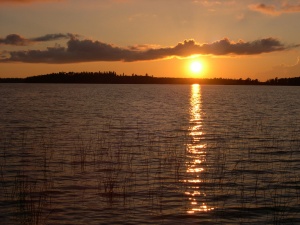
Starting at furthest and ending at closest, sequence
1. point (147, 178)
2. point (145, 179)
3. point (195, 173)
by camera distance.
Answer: point (195, 173) → point (147, 178) → point (145, 179)

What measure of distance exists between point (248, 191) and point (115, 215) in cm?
715

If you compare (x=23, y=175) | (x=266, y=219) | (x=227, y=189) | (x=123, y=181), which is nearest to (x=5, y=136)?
(x=23, y=175)

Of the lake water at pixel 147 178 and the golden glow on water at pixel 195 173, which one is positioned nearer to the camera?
the lake water at pixel 147 178

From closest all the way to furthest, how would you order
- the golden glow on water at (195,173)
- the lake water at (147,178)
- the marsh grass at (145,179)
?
the lake water at (147,178) → the marsh grass at (145,179) → the golden glow on water at (195,173)

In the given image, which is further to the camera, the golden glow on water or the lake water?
the golden glow on water

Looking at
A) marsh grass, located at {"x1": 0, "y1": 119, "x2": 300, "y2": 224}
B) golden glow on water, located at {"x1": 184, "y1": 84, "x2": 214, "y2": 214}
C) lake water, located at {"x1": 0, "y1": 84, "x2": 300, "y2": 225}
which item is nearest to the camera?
lake water, located at {"x1": 0, "y1": 84, "x2": 300, "y2": 225}

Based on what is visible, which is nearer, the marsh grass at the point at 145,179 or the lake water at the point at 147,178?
the lake water at the point at 147,178

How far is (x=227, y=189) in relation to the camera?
71.2 feet

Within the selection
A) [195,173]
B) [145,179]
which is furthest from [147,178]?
[195,173]

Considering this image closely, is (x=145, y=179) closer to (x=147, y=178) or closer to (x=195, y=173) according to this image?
(x=147, y=178)

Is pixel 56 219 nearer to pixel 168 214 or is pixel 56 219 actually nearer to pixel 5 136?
pixel 168 214

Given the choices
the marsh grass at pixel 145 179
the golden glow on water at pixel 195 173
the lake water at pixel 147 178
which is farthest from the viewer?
the golden glow on water at pixel 195 173

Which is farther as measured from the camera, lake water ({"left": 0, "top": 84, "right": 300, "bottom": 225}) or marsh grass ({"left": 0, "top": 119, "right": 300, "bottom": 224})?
marsh grass ({"left": 0, "top": 119, "right": 300, "bottom": 224})

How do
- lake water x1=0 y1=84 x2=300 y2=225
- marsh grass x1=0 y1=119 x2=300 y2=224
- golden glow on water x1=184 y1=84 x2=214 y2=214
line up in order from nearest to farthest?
lake water x1=0 y1=84 x2=300 y2=225 < marsh grass x1=0 y1=119 x2=300 y2=224 < golden glow on water x1=184 y1=84 x2=214 y2=214
